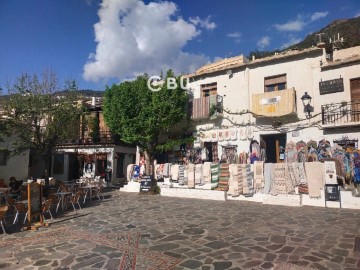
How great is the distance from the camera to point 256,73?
18.2 m

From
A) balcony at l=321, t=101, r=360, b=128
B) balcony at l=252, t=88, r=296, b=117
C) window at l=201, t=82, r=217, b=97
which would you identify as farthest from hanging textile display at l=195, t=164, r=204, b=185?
balcony at l=321, t=101, r=360, b=128

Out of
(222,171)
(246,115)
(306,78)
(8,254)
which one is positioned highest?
(306,78)

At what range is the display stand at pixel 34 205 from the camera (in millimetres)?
9734

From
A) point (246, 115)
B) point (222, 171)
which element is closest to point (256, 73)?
point (246, 115)

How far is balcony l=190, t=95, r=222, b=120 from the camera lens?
18.9 m

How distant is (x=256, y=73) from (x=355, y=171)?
805 cm

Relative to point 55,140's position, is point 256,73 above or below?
above

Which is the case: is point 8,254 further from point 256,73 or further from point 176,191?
point 256,73

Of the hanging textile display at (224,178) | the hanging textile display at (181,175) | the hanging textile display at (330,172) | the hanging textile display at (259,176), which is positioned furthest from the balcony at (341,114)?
the hanging textile display at (181,175)

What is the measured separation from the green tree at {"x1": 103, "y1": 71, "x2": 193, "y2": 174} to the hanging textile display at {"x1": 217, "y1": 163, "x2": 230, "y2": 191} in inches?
163

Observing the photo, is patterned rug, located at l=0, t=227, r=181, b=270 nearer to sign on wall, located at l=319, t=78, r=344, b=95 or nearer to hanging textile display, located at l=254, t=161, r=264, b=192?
hanging textile display, located at l=254, t=161, r=264, b=192

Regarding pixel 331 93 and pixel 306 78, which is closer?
pixel 331 93

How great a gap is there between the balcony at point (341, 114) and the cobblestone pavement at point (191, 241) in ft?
15.5

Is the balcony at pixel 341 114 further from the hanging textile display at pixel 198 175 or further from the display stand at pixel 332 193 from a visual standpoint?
the hanging textile display at pixel 198 175
